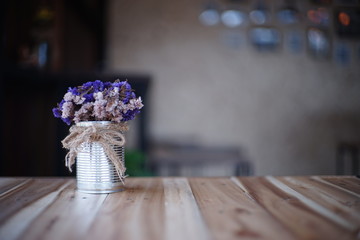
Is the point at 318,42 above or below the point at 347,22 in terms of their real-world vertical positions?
below

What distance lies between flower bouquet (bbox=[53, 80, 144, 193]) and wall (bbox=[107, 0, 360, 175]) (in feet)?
9.87

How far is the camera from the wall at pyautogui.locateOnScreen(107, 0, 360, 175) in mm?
4066

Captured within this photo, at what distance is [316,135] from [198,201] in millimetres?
3649

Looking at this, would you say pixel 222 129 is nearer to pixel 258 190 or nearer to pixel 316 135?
pixel 316 135

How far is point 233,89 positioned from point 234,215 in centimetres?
345

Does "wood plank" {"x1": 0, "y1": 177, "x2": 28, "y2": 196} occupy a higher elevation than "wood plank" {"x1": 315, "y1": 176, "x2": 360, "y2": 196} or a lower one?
higher

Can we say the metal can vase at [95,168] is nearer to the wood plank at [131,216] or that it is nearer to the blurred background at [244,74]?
the wood plank at [131,216]

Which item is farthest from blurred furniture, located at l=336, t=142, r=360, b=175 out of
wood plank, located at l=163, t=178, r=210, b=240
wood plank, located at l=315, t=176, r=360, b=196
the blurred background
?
wood plank, located at l=163, t=178, r=210, b=240

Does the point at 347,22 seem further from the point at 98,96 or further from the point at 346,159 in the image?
the point at 98,96

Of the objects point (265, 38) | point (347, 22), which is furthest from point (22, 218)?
point (347, 22)

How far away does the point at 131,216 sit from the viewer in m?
Result: 0.75

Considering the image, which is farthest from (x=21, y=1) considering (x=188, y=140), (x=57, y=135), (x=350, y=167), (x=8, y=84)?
(x=350, y=167)

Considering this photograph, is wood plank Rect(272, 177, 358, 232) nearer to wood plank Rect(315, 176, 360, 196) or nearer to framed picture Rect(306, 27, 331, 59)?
wood plank Rect(315, 176, 360, 196)

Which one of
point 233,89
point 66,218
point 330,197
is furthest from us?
point 233,89
